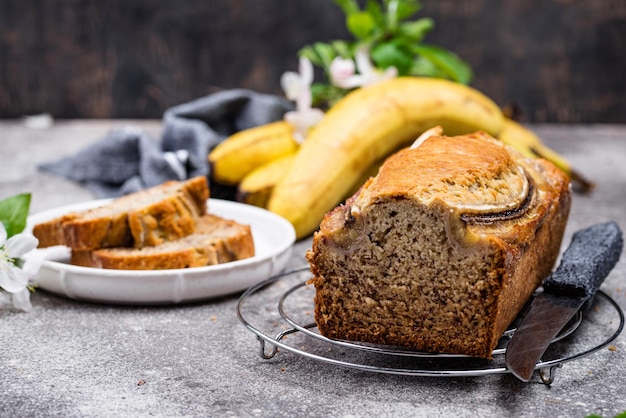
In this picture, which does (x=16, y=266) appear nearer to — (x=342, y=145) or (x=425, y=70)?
(x=342, y=145)

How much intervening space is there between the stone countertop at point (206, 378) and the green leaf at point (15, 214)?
6.9 inches

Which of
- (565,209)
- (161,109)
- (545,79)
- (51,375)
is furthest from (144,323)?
(545,79)

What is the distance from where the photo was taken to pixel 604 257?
1602mm

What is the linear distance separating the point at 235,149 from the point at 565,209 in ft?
3.58

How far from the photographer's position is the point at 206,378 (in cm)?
139

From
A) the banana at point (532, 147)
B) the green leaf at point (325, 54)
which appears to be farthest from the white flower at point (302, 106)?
the banana at point (532, 147)

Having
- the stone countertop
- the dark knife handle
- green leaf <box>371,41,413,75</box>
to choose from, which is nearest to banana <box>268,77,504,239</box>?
green leaf <box>371,41,413,75</box>

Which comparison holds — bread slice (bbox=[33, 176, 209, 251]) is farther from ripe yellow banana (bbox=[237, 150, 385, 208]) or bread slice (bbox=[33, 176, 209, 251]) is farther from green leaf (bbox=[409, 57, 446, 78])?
green leaf (bbox=[409, 57, 446, 78])

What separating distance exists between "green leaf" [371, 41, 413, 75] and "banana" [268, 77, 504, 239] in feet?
0.39

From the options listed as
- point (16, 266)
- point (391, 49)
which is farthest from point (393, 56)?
point (16, 266)

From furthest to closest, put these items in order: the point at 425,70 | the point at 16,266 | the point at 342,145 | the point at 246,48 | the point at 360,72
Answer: the point at 246,48 < the point at 425,70 < the point at 360,72 < the point at 342,145 < the point at 16,266

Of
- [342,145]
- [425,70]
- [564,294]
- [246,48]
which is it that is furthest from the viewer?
[246,48]

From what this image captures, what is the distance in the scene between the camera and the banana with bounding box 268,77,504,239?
225 centimetres

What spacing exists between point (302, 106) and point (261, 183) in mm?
356
